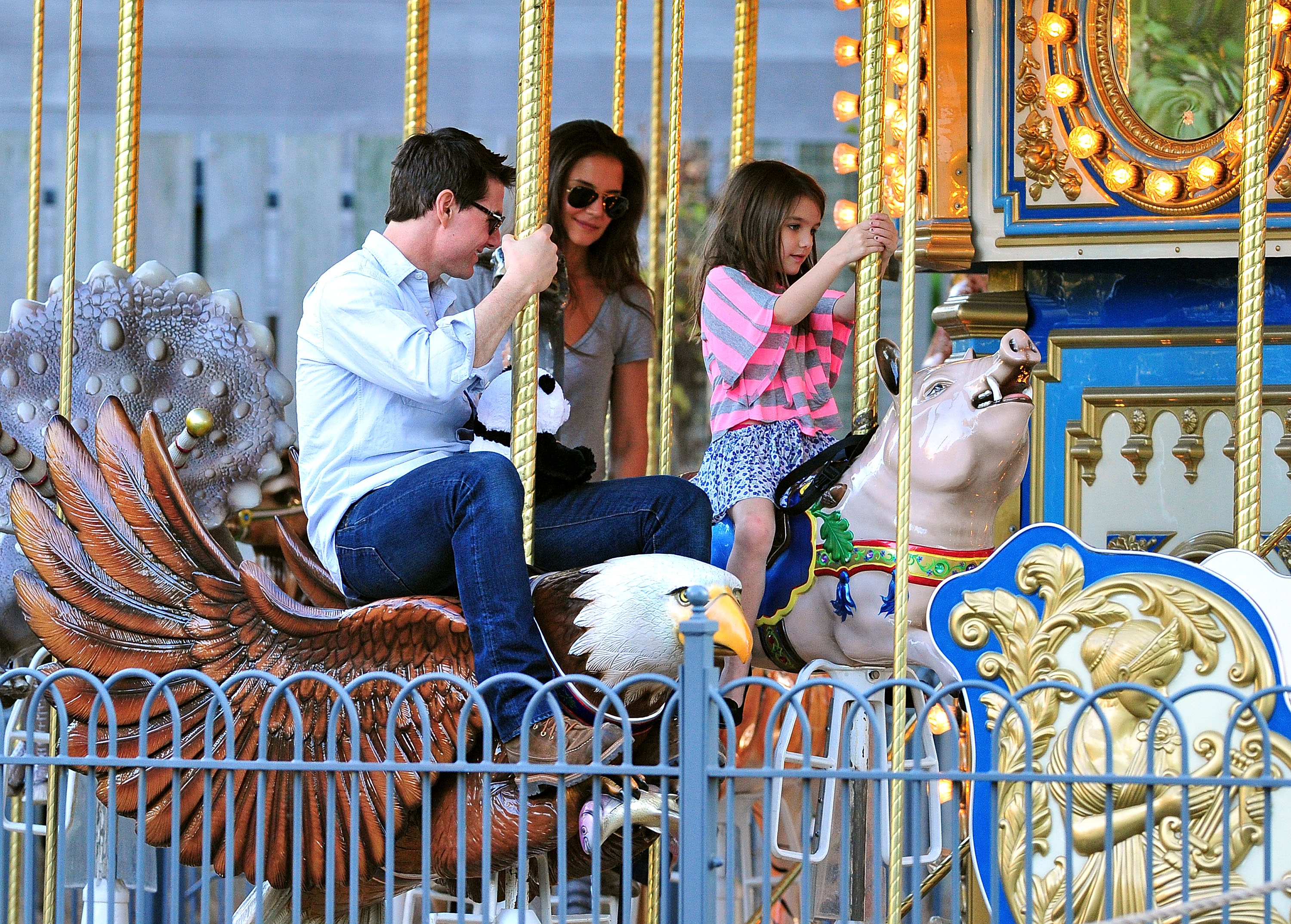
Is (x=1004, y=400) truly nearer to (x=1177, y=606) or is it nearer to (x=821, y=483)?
(x=821, y=483)

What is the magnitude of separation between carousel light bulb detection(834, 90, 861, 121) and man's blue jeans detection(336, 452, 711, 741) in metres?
2.08

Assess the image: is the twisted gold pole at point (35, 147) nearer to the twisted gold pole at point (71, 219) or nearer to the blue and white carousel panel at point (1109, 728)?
the twisted gold pole at point (71, 219)

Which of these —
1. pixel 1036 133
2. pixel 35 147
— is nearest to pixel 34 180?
pixel 35 147

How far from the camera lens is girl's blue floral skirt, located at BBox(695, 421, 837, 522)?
3799 mm

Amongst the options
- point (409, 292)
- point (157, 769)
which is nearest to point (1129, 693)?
point (409, 292)

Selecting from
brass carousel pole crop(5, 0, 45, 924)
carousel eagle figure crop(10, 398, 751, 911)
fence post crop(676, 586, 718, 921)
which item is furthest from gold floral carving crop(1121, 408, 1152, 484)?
brass carousel pole crop(5, 0, 45, 924)

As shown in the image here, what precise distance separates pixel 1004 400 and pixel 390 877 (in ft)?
5.62

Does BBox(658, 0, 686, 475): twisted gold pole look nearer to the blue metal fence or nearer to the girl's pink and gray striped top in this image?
the girl's pink and gray striped top

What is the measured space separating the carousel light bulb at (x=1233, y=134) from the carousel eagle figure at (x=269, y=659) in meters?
2.23

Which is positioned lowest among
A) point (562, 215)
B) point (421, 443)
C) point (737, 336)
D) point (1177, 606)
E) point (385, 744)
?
point (385, 744)

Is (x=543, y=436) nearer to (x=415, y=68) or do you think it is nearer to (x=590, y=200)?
(x=590, y=200)

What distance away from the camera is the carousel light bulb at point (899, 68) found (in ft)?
15.8

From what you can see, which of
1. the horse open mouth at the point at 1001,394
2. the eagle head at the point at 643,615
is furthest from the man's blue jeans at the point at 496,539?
the horse open mouth at the point at 1001,394

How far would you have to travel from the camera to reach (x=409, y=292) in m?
3.27
